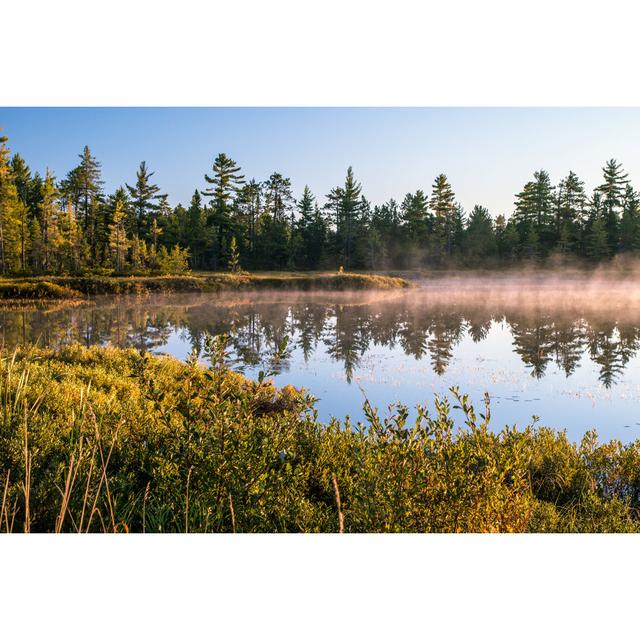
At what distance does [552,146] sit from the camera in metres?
9.01

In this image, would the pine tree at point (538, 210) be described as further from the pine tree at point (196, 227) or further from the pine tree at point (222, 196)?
the pine tree at point (196, 227)

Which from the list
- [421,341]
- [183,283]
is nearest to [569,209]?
[421,341]

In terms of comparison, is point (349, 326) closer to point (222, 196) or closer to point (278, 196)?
point (278, 196)

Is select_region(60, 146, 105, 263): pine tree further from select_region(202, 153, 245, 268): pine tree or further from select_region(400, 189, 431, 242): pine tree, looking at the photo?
select_region(400, 189, 431, 242): pine tree

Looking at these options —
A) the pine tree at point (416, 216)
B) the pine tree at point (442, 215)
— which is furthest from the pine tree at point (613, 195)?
the pine tree at point (416, 216)

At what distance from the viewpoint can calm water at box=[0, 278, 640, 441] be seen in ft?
28.3

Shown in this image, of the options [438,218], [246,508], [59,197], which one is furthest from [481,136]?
[59,197]

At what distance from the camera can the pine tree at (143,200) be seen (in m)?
21.0


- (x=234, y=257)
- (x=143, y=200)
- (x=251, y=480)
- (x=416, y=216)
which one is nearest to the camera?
(x=251, y=480)

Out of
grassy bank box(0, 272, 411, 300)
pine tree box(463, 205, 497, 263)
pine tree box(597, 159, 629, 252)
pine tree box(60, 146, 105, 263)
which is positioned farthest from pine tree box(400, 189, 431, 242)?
pine tree box(60, 146, 105, 263)

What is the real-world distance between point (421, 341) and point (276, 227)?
11026 millimetres

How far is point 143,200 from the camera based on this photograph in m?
22.3

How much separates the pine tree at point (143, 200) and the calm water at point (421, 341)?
360cm
